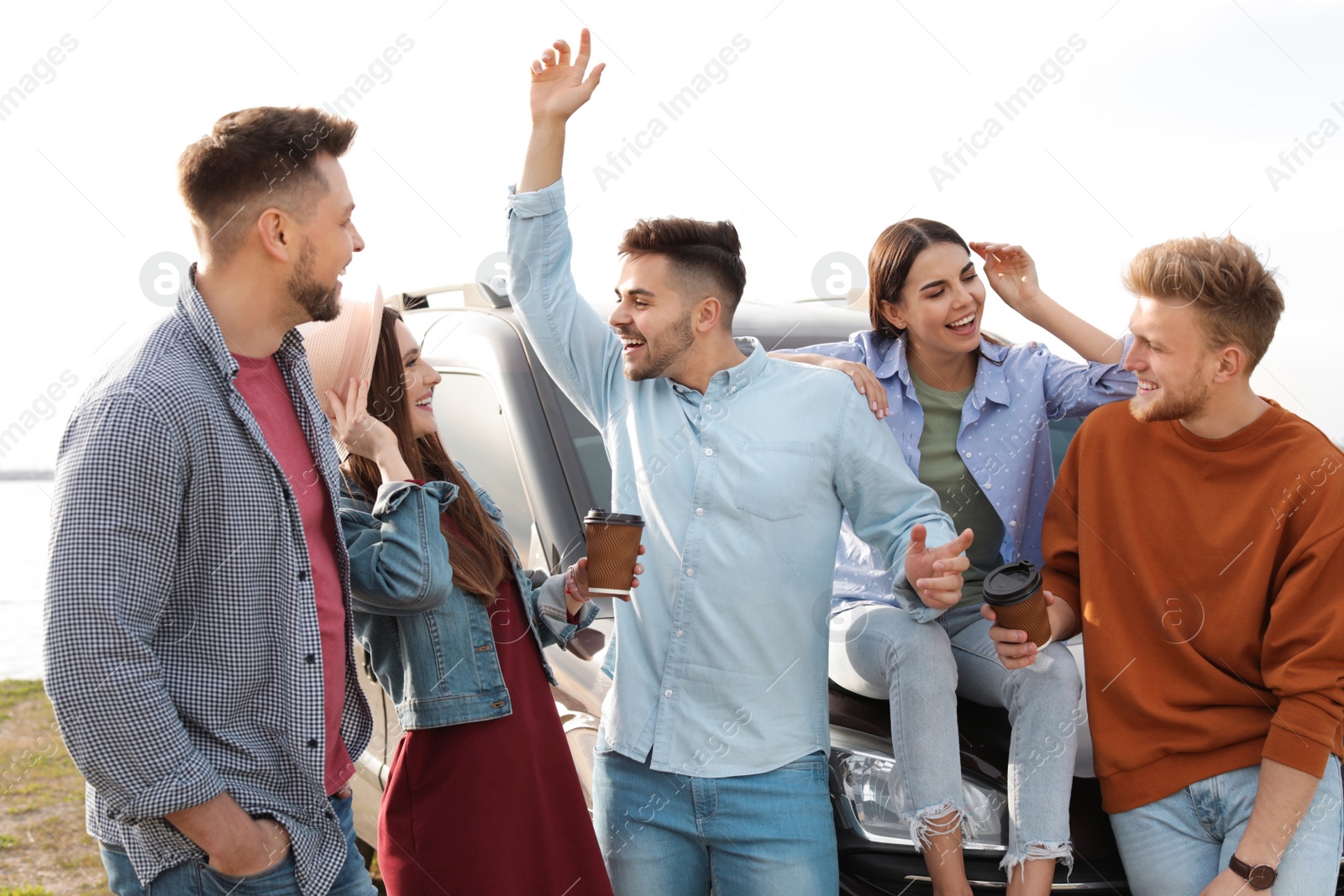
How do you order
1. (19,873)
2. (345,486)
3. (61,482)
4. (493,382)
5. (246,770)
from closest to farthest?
(61,482), (246,770), (345,486), (493,382), (19,873)

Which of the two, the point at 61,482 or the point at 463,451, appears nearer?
the point at 61,482

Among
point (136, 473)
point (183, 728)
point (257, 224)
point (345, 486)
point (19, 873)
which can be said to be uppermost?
point (257, 224)

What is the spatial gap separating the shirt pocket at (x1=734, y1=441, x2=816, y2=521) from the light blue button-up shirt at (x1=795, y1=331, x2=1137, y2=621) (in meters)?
0.48

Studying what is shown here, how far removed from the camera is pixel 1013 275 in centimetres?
331

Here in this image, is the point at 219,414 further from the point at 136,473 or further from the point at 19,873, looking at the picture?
the point at 19,873

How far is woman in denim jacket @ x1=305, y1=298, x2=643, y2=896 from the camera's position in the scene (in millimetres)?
2422

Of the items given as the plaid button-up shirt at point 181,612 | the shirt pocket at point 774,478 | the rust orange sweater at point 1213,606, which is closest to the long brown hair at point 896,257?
the rust orange sweater at point 1213,606

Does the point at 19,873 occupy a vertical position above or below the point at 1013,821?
below

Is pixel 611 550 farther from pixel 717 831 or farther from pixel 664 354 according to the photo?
pixel 717 831

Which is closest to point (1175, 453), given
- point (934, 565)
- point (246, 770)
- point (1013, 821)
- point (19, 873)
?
point (934, 565)

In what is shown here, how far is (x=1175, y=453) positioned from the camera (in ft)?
9.01

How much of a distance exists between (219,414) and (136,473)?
20 cm

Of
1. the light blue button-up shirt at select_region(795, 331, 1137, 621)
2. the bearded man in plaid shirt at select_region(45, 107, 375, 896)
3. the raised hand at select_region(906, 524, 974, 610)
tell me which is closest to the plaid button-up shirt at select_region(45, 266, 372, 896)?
the bearded man in plaid shirt at select_region(45, 107, 375, 896)

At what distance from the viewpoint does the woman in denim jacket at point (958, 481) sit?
2510mm
